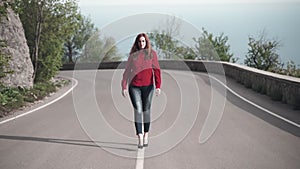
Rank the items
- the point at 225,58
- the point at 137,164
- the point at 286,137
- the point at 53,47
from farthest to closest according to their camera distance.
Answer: the point at 225,58, the point at 53,47, the point at 286,137, the point at 137,164

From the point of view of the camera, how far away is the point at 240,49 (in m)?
40.8

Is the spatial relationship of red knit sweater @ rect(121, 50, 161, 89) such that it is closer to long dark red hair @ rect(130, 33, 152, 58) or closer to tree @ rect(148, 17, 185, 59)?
long dark red hair @ rect(130, 33, 152, 58)

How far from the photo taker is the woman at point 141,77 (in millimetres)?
7082

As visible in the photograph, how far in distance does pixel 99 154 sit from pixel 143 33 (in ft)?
7.60

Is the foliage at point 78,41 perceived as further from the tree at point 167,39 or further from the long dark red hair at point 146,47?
the long dark red hair at point 146,47

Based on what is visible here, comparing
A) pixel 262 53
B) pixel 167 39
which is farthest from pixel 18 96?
pixel 262 53

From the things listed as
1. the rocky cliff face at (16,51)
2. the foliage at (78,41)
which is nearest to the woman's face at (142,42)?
the rocky cliff face at (16,51)

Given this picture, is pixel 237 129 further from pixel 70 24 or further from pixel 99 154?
pixel 70 24

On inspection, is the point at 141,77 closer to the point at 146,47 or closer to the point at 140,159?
the point at 146,47

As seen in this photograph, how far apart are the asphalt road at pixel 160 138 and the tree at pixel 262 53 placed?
24699 mm

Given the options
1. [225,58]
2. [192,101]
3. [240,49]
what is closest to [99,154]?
[192,101]

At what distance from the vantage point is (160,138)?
800 cm

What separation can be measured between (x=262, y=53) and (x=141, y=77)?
32349 mm

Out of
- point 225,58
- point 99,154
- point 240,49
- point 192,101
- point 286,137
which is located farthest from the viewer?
point 225,58
